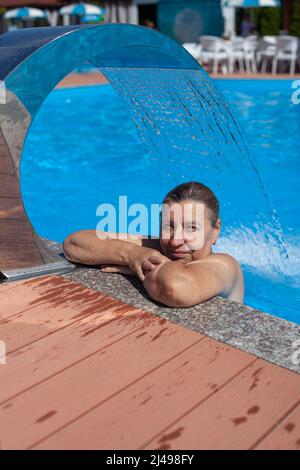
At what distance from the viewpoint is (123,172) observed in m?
8.80

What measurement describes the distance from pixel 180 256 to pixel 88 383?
1.11 meters

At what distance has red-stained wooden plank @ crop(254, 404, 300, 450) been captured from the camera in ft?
5.84

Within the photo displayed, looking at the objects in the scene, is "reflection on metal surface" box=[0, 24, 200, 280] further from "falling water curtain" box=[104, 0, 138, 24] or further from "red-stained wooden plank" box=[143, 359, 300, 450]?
"falling water curtain" box=[104, 0, 138, 24]

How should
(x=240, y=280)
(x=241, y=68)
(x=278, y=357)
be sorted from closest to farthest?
(x=278, y=357) < (x=240, y=280) < (x=241, y=68)

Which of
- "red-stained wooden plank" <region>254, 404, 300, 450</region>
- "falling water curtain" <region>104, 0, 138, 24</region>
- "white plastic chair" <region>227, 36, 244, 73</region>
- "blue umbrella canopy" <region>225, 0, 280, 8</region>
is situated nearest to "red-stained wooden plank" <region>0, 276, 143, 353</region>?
"red-stained wooden plank" <region>254, 404, 300, 450</region>

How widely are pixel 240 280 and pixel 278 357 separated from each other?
950mm

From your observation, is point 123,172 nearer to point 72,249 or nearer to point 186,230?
point 72,249

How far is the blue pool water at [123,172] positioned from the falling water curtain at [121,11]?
15.1 meters

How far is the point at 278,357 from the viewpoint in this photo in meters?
2.27

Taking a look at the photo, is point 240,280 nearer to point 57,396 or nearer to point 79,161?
point 57,396

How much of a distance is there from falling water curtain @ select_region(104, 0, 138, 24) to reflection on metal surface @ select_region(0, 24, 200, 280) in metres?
26.3

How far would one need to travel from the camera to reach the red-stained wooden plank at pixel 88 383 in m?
1.90
